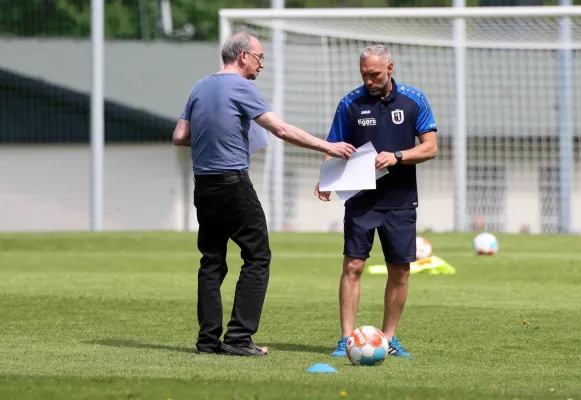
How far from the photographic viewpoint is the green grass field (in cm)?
691

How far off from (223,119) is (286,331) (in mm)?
2254

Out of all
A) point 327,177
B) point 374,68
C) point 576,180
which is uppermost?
point 374,68

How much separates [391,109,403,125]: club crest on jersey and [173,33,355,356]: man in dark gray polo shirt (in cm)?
39

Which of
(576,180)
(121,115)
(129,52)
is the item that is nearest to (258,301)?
(576,180)

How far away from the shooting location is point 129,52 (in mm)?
43125

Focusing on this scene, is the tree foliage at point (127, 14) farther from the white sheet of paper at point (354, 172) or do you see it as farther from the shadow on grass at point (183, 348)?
the white sheet of paper at point (354, 172)

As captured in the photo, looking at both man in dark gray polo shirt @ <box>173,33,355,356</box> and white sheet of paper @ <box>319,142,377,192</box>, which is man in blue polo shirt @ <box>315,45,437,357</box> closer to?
white sheet of paper @ <box>319,142,377,192</box>

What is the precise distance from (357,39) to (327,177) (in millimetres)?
16344

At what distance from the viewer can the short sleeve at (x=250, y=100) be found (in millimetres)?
8586

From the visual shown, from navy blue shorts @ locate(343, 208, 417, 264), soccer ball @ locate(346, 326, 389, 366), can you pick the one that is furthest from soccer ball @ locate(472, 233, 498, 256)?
soccer ball @ locate(346, 326, 389, 366)

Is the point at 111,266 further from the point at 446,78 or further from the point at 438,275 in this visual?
the point at 446,78

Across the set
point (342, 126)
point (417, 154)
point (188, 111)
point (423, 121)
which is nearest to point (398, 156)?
point (417, 154)

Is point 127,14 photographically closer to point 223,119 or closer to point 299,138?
point 223,119

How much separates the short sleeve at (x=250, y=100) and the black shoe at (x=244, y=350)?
1.47 metres
